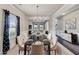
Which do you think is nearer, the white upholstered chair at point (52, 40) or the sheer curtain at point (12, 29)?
the sheer curtain at point (12, 29)

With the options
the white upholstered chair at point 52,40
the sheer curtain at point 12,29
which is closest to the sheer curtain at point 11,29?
the sheer curtain at point 12,29

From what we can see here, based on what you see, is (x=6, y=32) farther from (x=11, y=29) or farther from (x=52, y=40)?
(x=52, y=40)

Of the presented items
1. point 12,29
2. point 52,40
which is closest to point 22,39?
point 12,29

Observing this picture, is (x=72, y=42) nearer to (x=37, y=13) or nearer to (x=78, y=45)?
(x=78, y=45)

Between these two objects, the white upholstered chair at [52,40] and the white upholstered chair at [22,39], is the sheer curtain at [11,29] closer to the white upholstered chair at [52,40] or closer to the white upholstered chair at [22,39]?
the white upholstered chair at [22,39]

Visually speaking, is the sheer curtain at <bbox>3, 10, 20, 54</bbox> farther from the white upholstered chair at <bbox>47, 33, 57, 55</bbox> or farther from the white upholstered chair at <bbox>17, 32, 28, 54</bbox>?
the white upholstered chair at <bbox>47, 33, 57, 55</bbox>

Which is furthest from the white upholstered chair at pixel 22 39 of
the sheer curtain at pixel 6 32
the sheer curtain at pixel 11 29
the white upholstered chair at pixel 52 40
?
the white upholstered chair at pixel 52 40

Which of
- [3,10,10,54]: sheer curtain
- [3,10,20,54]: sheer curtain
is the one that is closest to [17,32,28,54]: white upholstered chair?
[3,10,20,54]: sheer curtain

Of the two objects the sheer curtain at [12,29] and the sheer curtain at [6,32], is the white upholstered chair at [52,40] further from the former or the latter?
the sheer curtain at [6,32]

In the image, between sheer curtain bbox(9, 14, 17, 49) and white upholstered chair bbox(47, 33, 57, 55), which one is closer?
sheer curtain bbox(9, 14, 17, 49)

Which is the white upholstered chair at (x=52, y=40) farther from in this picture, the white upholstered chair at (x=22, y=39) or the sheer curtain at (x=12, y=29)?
the sheer curtain at (x=12, y=29)

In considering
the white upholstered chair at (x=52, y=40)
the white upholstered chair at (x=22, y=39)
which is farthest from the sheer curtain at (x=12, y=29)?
the white upholstered chair at (x=52, y=40)

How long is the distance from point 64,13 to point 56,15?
0.76 feet

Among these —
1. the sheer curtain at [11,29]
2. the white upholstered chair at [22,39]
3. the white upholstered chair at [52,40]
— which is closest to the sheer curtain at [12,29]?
the sheer curtain at [11,29]
